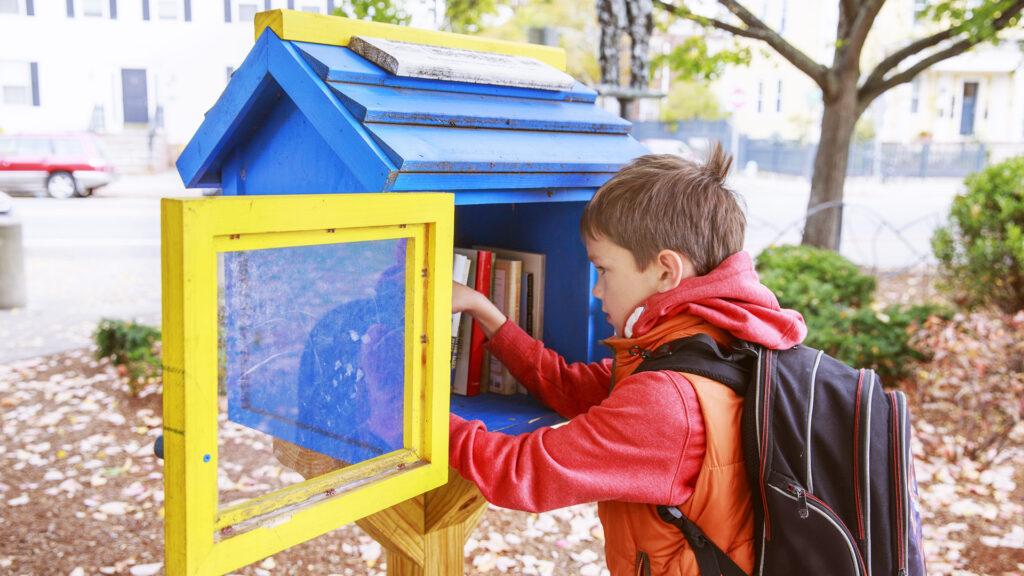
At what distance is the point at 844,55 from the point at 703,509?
21.9ft

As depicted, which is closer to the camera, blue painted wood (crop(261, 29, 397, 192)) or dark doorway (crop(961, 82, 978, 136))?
blue painted wood (crop(261, 29, 397, 192))

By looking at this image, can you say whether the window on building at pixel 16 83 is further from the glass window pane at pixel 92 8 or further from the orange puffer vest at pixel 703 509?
the orange puffer vest at pixel 703 509

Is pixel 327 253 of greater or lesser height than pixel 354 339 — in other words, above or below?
above

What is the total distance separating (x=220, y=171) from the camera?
6.38 feet

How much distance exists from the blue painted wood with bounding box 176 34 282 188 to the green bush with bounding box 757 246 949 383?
13.5ft

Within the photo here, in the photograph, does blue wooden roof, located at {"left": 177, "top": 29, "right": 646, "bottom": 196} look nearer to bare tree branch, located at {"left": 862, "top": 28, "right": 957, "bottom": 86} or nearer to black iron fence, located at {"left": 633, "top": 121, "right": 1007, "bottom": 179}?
bare tree branch, located at {"left": 862, "top": 28, "right": 957, "bottom": 86}

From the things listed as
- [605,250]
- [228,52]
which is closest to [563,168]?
[605,250]

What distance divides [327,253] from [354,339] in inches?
8.5

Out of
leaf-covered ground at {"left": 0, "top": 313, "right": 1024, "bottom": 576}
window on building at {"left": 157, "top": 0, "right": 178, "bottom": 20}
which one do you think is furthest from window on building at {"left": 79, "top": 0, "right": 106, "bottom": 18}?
leaf-covered ground at {"left": 0, "top": 313, "right": 1024, "bottom": 576}

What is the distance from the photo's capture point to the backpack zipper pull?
138 cm

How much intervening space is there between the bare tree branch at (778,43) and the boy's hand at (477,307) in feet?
16.5

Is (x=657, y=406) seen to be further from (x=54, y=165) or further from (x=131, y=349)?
(x=54, y=165)

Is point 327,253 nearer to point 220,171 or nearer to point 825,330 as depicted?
point 220,171

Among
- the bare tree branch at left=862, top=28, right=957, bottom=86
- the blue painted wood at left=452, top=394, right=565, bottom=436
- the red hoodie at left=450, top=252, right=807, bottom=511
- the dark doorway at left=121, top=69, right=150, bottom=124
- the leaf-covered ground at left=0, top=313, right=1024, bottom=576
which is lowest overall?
the leaf-covered ground at left=0, top=313, right=1024, bottom=576
